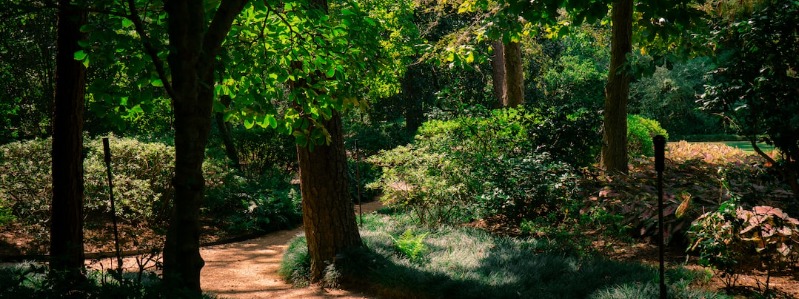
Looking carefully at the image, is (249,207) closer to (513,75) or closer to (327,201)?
(327,201)

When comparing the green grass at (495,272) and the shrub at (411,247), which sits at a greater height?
the shrub at (411,247)

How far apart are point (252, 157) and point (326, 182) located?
866cm

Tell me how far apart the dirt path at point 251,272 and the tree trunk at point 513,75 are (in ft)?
20.2

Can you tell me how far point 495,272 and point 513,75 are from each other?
8.20 metres

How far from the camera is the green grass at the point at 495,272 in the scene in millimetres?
5262

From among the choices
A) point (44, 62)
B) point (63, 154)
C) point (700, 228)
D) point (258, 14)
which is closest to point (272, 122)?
point (258, 14)

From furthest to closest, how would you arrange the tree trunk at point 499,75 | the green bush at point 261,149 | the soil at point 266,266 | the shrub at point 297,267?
the tree trunk at point 499,75 < the green bush at point 261,149 < the shrub at point 297,267 < the soil at point 266,266

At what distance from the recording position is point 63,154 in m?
4.82

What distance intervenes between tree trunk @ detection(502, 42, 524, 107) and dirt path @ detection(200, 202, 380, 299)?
6161mm

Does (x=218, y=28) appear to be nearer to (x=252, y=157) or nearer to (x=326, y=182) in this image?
(x=326, y=182)

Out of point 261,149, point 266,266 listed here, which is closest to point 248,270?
point 266,266

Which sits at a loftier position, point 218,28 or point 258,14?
point 258,14

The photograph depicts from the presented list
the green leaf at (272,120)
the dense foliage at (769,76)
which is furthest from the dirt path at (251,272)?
the dense foliage at (769,76)

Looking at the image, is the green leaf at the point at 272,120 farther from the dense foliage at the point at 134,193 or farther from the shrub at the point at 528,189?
the dense foliage at the point at 134,193
